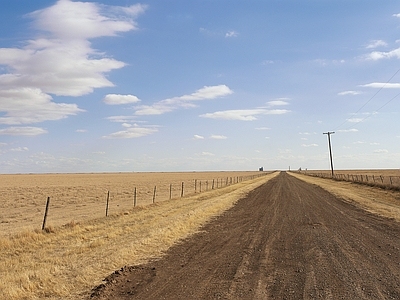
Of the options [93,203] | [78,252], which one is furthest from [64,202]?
[78,252]

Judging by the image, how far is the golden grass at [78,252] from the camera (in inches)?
314

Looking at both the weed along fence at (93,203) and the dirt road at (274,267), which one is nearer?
the dirt road at (274,267)

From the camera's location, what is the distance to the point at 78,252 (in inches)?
449

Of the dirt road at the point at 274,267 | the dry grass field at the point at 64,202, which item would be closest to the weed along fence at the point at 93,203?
the dry grass field at the point at 64,202

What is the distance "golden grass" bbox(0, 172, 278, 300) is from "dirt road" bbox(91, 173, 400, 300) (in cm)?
65

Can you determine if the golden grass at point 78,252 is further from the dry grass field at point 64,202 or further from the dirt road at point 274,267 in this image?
the dry grass field at point 64,202

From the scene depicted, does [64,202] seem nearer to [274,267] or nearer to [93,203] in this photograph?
[93,203]

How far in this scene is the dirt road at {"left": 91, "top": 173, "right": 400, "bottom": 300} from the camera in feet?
24.3

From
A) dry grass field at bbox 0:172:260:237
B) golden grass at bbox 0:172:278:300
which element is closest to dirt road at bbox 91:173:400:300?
golden grass at bbox 0:172:278:300

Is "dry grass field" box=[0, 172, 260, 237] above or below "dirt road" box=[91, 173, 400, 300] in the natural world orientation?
above

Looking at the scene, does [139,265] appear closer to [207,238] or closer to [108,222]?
[207,238]

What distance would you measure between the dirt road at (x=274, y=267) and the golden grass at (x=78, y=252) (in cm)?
65

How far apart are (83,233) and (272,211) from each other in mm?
11208

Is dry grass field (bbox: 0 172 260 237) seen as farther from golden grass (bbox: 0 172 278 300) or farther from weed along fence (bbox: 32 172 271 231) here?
golden grass (bbox: 0 172 278 300)
